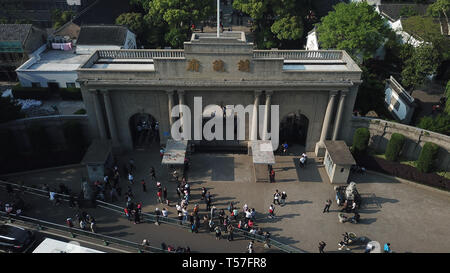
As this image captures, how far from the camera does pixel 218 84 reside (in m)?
36.6

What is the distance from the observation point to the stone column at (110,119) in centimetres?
3747

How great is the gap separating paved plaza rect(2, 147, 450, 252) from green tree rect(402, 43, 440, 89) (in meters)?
19.5

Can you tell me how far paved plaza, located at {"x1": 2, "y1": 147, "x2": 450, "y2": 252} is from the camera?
30.8m

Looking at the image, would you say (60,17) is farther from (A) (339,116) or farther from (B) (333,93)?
(A) (339,116)

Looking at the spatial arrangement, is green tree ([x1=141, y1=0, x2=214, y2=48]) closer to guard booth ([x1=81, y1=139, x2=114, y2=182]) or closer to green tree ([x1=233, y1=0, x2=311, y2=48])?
green tree ([x1=233, y1=0, x2=311, y2=48])

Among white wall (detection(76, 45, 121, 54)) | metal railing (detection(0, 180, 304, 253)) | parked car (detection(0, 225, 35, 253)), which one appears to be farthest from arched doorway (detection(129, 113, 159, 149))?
white wall (detection(76, 45, 121, 54))

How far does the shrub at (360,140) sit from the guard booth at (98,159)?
2731 centimetres

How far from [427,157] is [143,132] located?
33.2 meters

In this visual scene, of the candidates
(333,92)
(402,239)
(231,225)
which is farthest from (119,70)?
(402,239)

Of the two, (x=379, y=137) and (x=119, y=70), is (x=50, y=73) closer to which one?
(x=119, y=70)

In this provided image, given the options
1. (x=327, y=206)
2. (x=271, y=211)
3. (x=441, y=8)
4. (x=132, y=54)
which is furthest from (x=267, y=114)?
(x=441, y=8)

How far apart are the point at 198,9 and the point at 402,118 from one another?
38542 mm

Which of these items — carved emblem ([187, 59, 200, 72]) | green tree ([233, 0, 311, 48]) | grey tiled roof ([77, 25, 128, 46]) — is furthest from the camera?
green tree ([233, 0, 311, 48])

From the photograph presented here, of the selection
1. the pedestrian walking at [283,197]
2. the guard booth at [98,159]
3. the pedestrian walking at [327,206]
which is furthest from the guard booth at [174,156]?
the pedestrian walking at [327,206]
